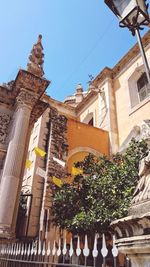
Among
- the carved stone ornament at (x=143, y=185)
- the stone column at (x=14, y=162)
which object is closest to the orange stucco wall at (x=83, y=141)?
the stone column at (x=14, y=162)

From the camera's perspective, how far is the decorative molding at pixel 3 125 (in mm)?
8404

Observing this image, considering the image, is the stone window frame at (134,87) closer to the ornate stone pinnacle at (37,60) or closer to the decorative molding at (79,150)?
the decorative molding at (79,150)

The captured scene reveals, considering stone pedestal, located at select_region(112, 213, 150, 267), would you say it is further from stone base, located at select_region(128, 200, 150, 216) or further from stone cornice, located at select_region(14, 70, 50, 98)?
stone cornice, located at select_region(14, 70, 50, 98)

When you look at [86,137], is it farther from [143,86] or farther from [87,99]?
[87,99]

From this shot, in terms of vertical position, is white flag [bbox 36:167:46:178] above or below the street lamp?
above

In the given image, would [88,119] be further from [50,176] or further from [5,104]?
[5,104]

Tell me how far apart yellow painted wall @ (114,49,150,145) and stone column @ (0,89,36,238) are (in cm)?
789

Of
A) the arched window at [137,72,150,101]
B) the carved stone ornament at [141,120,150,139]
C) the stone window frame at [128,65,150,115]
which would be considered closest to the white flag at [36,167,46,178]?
the carved stone ornament at [141,120,150,139]

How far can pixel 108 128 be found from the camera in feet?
53.8

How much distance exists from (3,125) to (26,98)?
1.34 m

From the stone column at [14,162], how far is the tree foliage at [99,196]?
2.30 m

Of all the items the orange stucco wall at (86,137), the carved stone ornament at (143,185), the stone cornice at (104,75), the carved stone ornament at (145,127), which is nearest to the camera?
the carved stone ornament at (143,185)

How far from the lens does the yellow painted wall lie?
46.7 ft

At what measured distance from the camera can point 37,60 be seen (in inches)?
379
